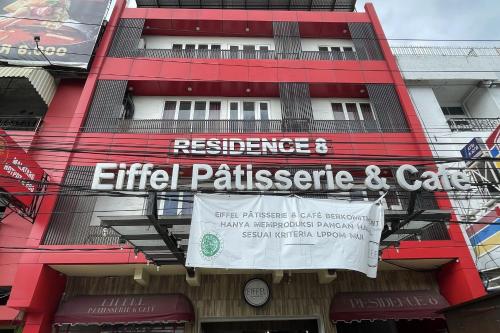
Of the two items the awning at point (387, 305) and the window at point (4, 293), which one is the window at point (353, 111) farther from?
the window at point (4, 293)

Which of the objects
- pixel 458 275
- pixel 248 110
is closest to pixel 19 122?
pixel 248 110

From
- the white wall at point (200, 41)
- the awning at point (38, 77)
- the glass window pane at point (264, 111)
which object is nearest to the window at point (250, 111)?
the glass window pane at point (264, 111)

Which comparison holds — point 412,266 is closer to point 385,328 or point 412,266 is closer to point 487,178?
point 385,328

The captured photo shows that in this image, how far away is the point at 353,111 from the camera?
15.4 metres

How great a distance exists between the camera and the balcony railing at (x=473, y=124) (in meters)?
14.7

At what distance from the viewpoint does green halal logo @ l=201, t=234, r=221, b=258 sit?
6773 millimetres

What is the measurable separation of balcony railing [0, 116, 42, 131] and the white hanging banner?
991 cm

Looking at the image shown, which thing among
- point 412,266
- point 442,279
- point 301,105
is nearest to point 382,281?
point 412,266

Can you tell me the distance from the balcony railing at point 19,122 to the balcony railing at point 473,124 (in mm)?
16869

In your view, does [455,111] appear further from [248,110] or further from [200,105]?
[200,105]

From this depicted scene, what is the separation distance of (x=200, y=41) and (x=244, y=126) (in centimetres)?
626

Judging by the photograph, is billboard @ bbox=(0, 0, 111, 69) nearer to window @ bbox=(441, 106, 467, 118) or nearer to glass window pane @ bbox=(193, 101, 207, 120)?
glass window pane @ bbox=(193, 101, 207, 120)

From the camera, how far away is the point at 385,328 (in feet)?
37.4

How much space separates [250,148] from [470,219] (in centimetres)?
784
